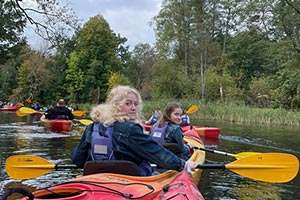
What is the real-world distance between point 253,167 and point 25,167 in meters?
2.56

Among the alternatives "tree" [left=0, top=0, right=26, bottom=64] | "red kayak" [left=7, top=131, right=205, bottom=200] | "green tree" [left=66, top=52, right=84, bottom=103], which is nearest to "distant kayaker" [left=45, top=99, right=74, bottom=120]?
"tree" [left=0, top=0, right=26, bottom=64]

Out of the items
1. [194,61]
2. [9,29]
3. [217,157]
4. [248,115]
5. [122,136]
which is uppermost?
[194,61]

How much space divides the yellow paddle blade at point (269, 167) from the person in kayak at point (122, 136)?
138 cm

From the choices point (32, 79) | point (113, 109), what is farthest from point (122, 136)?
point (32, 79)

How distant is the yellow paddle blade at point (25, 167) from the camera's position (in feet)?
14.0

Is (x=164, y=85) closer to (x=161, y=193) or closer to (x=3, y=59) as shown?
(x=3, y=59)

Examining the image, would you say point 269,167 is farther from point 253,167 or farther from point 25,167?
point 25,167

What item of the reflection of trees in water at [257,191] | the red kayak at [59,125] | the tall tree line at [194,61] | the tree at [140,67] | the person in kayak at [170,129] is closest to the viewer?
the person in kayak at [170,129]

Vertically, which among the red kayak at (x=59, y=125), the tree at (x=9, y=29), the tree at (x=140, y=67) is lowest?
the red kayak at (x=59, y=125)

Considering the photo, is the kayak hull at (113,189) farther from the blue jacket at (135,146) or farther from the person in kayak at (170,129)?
the person in kayak at (170,129)

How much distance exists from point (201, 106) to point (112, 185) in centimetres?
2034

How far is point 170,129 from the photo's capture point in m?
5.55

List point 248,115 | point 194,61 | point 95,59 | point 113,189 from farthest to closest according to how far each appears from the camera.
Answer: point 95,59, point 194,61, point 248,115, point 113,189

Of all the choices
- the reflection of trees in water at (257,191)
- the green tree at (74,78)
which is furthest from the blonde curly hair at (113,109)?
the green tree at (74,78)
